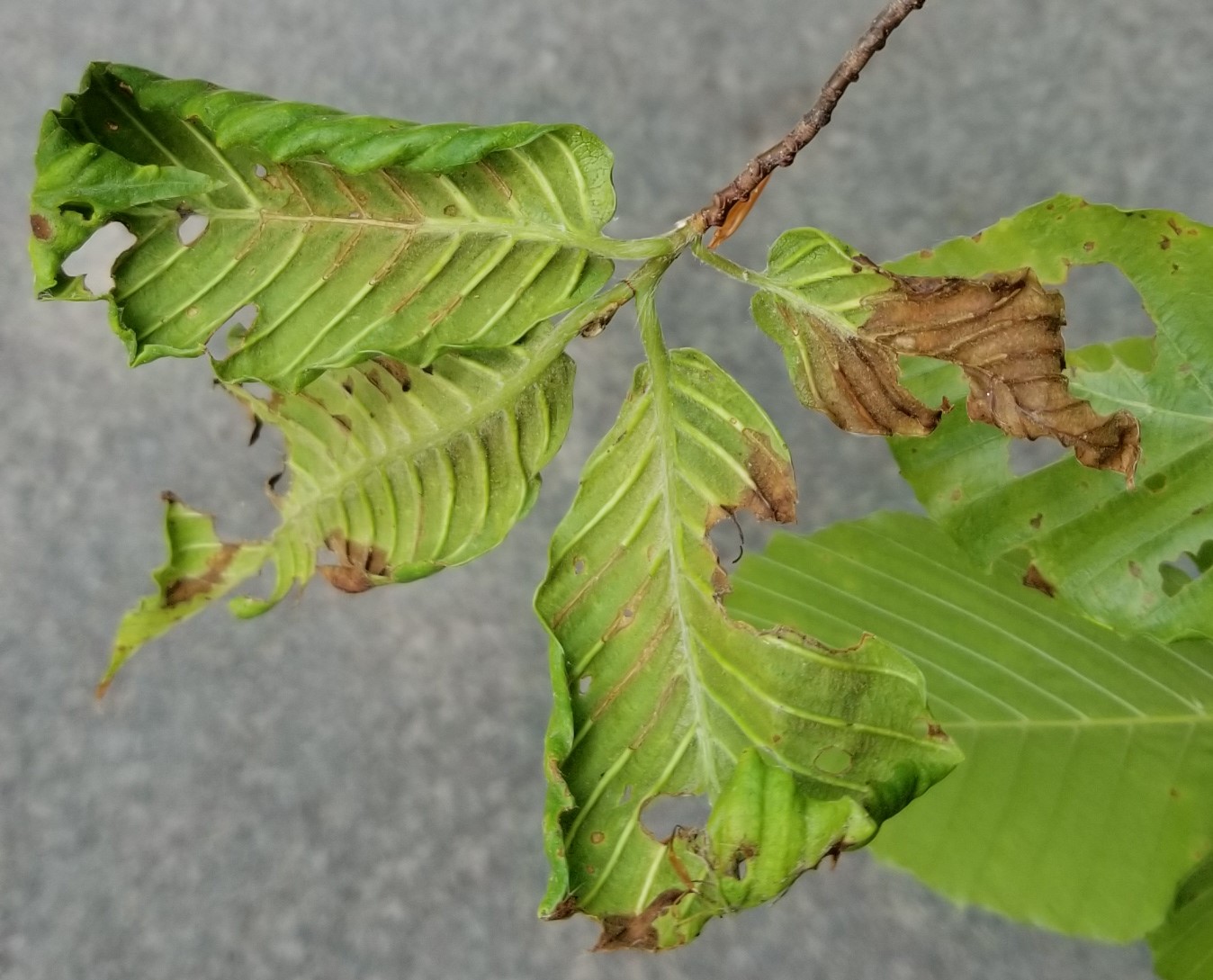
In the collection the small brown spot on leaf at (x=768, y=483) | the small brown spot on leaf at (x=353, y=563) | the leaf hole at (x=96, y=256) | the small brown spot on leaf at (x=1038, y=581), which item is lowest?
the small brown spot on leaf at (x=1038, y=581)

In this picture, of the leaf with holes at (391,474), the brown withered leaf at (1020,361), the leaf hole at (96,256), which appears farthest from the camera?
the leaf hole at (96,256)

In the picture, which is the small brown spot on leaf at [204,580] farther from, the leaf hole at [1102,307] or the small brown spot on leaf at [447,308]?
the leaf hole at [1102,307]

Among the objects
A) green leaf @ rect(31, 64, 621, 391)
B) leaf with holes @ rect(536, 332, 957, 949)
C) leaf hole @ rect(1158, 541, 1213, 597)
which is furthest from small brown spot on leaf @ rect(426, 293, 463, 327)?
leaf hole @ rect(1158, 541, 1213, 597)

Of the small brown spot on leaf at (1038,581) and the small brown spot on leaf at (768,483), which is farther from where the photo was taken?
the small brown spot on leaf at (1038,581)

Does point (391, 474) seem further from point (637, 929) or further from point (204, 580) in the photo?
point (637, 929)

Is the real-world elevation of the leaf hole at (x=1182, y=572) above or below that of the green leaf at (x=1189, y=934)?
above

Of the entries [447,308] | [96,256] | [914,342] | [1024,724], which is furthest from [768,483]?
[96,256]

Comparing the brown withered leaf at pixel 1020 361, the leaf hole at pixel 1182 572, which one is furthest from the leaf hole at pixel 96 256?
the leaf hole at pixel 1182 572
